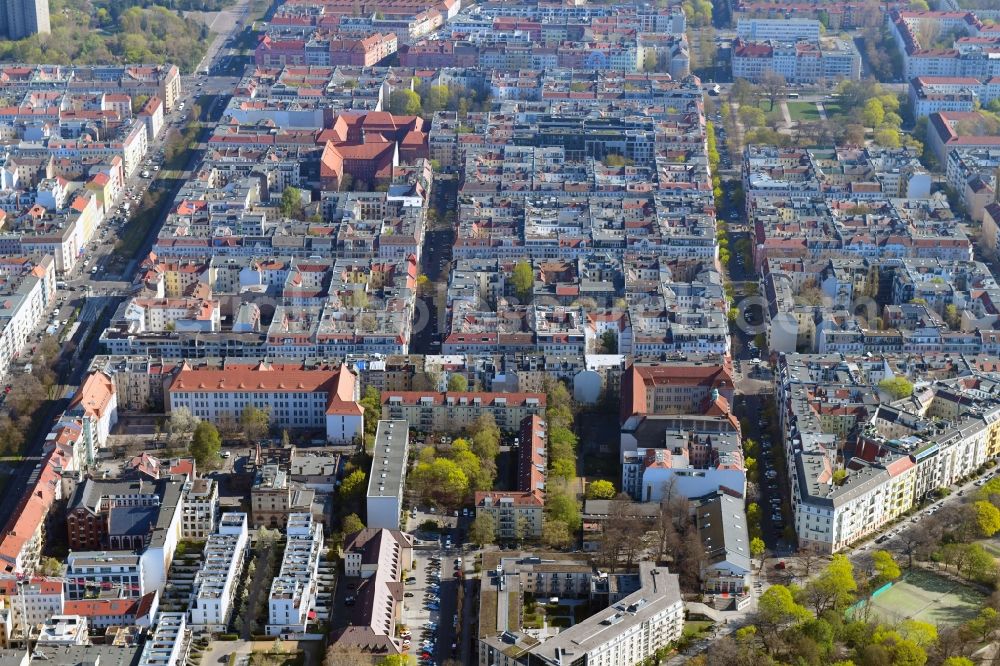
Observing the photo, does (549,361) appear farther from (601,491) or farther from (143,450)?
(143,450)

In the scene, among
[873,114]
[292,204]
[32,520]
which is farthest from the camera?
[873,114]

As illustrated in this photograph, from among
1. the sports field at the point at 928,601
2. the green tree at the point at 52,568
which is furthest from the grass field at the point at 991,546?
the green tree at the point at 52,568

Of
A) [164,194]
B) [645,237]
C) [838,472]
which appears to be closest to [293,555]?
[838,472]

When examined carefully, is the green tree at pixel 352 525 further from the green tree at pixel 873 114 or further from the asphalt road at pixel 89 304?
the green tree at pixel 873 114

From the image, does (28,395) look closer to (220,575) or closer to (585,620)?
(220,575)

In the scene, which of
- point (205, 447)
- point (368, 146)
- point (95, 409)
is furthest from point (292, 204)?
point (205, 447)

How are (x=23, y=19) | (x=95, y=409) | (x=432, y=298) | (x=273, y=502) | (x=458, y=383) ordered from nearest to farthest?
1. (x=273, y=502)
2. (x=95, y=409)
3. (x=458, y=383)
4. (x=432, y=298)
5. (x=23, y=19)
